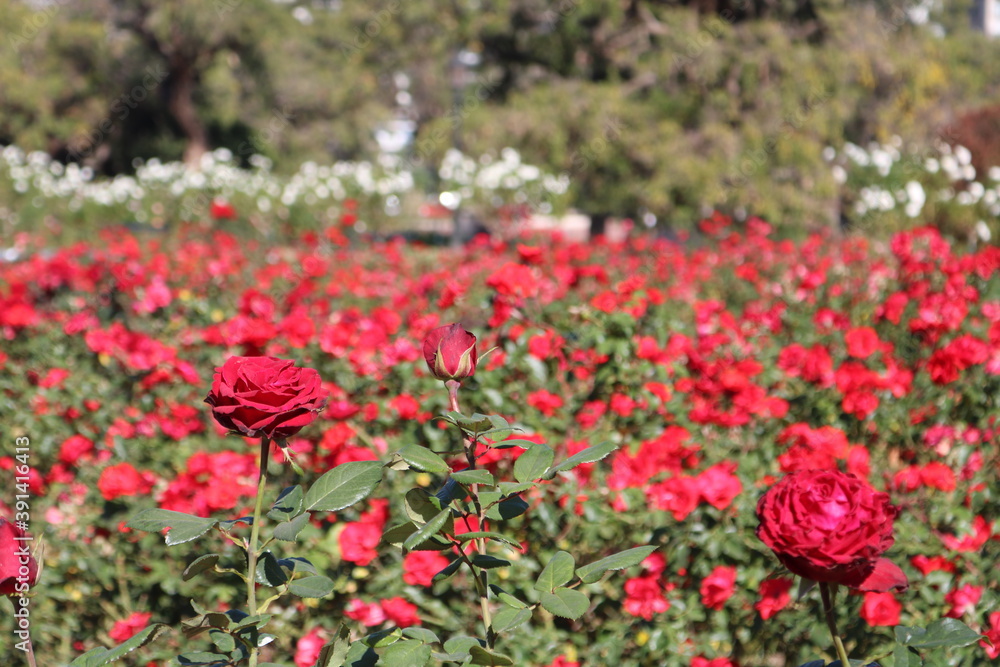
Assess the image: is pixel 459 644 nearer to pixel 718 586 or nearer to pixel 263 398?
pixel 263 398

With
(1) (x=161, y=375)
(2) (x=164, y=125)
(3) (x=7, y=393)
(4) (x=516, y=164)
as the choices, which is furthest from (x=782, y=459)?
(2) (x=164, y=125)

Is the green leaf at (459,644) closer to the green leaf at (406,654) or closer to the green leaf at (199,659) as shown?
the green leaf at (406,654)

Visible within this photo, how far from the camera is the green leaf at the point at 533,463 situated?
1.05 m

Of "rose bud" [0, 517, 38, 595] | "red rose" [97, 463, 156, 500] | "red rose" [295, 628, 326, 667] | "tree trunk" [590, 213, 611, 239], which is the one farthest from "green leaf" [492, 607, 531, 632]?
"tree trunk" [590, 213, 611, 239]

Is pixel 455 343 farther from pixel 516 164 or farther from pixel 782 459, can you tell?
pixel 516 164

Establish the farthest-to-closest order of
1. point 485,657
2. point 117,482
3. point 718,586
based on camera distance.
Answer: point 117,482
point 718,586
point 485,657

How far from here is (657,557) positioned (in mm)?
1771

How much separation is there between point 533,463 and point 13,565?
0.57 meters

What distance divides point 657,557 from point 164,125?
2628 centimetres

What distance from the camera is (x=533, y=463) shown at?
1.07m

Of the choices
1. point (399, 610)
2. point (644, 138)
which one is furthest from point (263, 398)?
point (644, 138)

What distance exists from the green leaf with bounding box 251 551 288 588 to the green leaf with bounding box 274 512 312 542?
0.07m

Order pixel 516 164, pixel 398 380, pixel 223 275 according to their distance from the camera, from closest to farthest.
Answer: pixel 398 380 → pixel 223 275 → pixel 516 164

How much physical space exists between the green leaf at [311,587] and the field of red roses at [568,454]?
13cm
